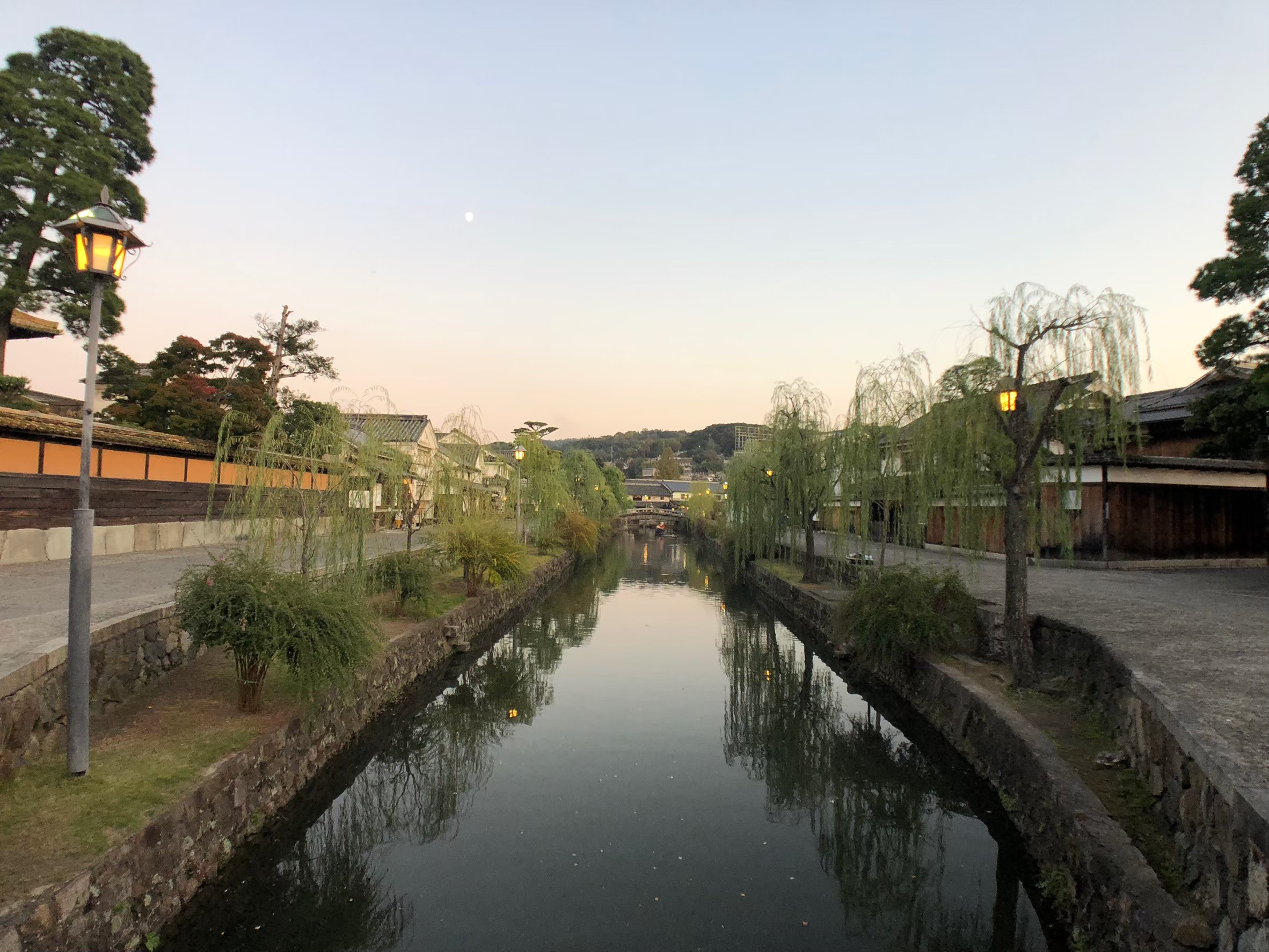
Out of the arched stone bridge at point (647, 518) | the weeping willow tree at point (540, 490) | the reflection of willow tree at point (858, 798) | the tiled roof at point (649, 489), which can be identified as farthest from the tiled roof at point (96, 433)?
the tiled roof at point (649, 489)

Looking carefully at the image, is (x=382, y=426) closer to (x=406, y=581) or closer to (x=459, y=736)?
(x=406, y=581)

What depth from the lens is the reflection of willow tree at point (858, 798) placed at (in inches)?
200

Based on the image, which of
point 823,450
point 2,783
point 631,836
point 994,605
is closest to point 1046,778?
point 631,836

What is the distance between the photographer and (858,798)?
7070 millimetres

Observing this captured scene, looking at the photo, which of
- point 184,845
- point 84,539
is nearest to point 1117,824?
point 184,845

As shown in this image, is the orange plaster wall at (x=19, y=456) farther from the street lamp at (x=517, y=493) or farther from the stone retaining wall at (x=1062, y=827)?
the stone retaining wall at (x=1062, y=827)

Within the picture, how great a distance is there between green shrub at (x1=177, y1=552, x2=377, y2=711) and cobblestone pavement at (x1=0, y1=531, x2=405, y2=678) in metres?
0.41

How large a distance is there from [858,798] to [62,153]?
19880mm

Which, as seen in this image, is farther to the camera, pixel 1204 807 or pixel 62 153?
pixel 62 153

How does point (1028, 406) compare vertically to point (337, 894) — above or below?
above

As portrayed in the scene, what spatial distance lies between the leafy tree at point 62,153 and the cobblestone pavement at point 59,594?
6163 millimetres

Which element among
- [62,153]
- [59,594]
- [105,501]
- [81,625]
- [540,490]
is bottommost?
[59,594]

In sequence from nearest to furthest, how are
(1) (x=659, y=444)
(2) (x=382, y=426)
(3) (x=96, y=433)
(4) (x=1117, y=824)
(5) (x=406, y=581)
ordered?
(4) (x=1117, y=824) < (2) (x=382, y=426) < (5) (x=406, y=581) < (3) (x=96, y=433) < (1) (x=659, y=444)

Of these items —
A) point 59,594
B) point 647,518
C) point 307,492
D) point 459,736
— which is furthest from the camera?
point 647,518
